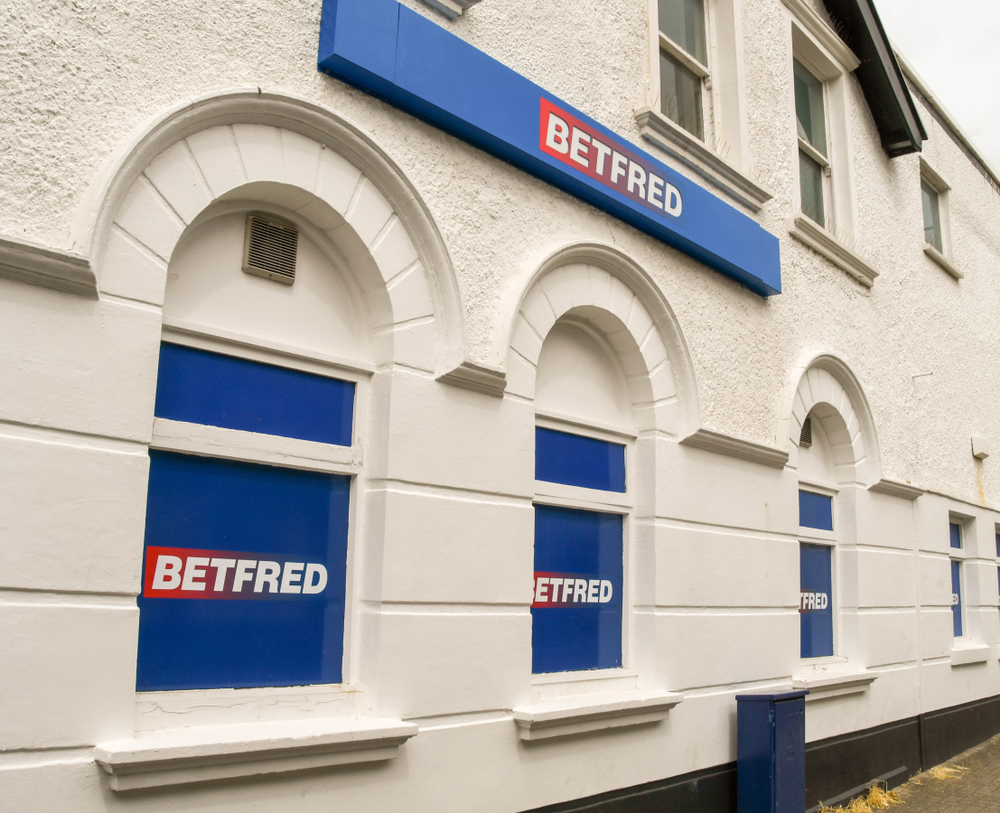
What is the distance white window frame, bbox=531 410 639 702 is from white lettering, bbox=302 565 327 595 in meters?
1.38

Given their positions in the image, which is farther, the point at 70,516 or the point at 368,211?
the point at 368,211

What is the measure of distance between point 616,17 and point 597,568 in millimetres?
3634

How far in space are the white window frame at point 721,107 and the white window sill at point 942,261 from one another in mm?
4395

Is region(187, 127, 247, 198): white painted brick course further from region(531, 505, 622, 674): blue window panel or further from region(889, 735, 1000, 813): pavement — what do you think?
region(889, 735, 1000, 813): pavement

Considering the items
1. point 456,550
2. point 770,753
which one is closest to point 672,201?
point 456,550

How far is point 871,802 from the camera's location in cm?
735

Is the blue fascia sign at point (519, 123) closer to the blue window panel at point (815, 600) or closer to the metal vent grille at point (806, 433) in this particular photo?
the metal vent grille at point (806, 433)

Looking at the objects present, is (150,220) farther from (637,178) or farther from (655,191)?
(655,191)

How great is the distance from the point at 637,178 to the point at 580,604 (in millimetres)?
2723

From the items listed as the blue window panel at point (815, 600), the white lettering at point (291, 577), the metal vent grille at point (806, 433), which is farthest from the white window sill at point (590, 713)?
the metal vent grille at point (806, 433)

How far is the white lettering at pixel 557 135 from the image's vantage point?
16.6ft

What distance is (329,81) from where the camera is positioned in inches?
162

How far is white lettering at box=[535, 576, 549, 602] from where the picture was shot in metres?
5.07

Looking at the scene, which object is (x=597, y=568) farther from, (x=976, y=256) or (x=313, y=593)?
(x=976, y=256)
